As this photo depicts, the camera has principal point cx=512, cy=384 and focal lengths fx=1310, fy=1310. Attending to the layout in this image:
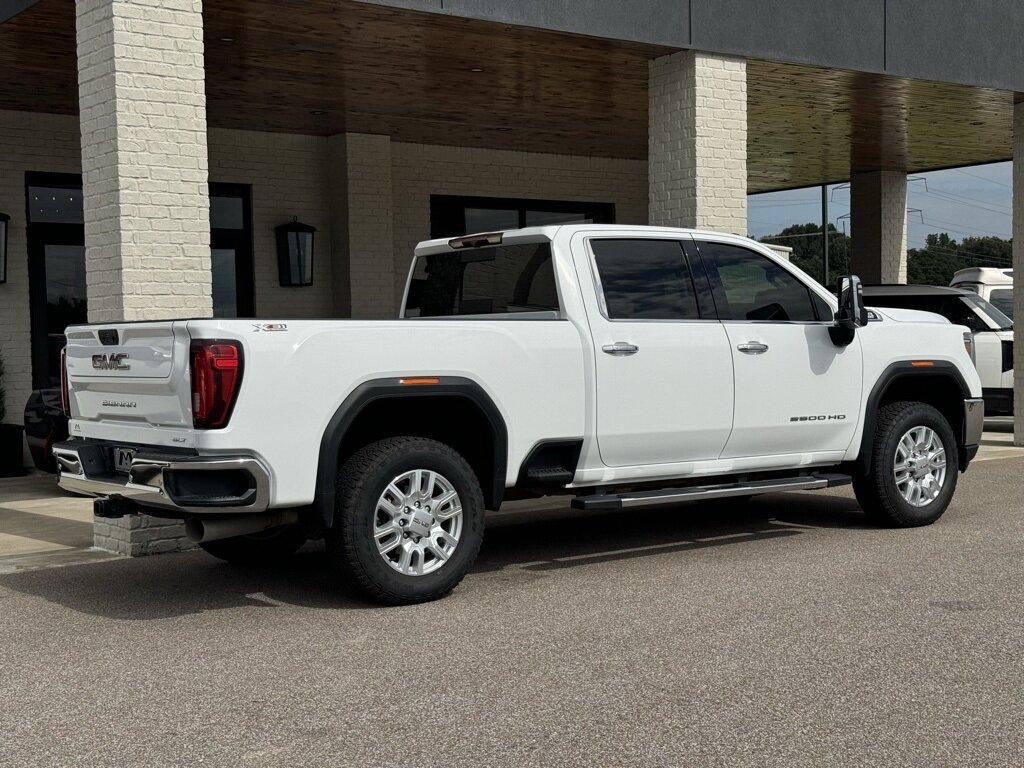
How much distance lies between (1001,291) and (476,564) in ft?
45.7

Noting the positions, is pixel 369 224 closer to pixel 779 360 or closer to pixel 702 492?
pixel 779 360

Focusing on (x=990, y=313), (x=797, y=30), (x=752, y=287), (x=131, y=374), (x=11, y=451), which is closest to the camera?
(x=131, y=374)

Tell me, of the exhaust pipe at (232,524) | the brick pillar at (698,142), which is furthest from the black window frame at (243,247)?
the exhaust pipe at (232,524)

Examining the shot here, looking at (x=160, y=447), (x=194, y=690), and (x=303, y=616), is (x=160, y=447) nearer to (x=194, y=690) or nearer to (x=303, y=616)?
(x=303, y=616)

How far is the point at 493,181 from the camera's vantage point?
1908cm

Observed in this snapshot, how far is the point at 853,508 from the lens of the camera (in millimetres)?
10500

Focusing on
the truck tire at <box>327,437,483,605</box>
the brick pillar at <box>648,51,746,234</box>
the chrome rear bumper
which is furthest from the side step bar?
the brick pillar at <box>648,51,746,234</box>

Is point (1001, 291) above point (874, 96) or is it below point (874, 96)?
below

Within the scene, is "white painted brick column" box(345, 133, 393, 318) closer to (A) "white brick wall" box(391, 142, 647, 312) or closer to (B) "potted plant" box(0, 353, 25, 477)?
(A) "white brick wall" box(391, 142, 647, 312)

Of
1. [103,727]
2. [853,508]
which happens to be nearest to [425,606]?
[103,727]

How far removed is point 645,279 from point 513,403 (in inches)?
54.7

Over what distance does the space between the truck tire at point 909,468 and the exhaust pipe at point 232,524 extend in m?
4.33

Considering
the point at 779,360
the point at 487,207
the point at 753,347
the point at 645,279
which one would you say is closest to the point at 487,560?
the point at 645,279

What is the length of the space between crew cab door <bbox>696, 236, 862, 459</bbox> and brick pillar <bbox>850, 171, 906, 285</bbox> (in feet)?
45.8
